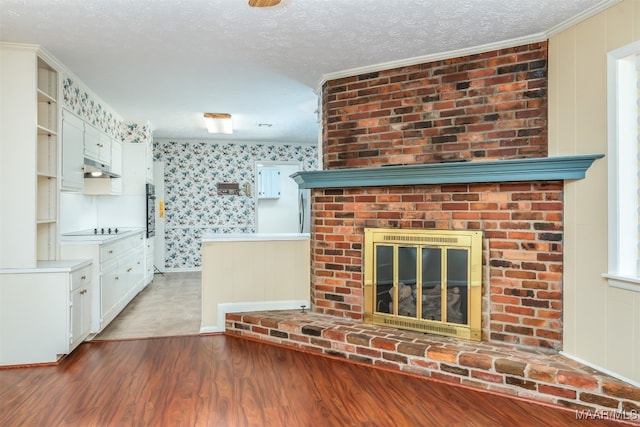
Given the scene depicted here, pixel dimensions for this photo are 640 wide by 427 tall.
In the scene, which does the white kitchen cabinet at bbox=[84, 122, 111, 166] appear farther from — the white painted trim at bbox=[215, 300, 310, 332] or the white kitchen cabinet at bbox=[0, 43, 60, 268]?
the white painted trim at bbox=[215, 300, 310, 332]

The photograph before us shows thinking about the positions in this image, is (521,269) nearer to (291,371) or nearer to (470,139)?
(470,139)

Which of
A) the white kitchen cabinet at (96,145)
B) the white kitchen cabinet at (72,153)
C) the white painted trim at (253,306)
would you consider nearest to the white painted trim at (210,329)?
the white painted trim at (253,306)

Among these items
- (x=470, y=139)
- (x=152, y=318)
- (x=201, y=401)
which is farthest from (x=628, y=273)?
(x=152, y=318)

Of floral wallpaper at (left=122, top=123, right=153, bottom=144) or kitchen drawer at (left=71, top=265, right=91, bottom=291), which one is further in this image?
floral wallpaper at (left=122, top=123, right=153, bottom=144)

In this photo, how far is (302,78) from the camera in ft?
12.6

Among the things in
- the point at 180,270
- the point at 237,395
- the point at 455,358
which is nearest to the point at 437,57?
the point at 455,358

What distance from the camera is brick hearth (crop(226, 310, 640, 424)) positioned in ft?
7.59

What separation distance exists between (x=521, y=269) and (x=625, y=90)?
1.26m

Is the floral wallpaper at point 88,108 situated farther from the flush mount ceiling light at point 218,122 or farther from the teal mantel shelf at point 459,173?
the teal mantel shelf at point 459,173

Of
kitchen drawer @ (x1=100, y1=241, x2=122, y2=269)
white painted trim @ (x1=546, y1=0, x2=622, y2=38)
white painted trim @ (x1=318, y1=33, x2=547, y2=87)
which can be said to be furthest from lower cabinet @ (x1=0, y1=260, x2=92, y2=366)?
white painted trim @ (x1=546, y1=0, x2=622, y2=38)

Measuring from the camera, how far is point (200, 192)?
7.36 meters

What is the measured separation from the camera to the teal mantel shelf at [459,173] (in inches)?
102

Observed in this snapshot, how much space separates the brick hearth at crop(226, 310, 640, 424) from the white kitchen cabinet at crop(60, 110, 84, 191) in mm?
1975

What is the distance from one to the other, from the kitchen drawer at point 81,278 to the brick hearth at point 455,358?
4.35 ft
